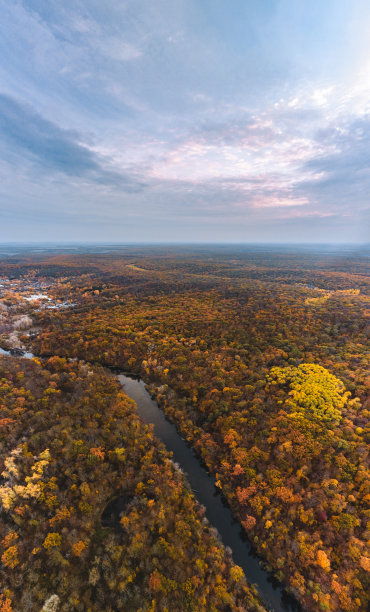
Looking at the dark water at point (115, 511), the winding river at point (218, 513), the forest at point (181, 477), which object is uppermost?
the forest at point (181, 477)

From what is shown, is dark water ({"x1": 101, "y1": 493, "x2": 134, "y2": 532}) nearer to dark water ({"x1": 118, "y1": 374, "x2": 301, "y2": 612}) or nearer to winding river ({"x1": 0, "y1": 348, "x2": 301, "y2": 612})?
winding river ({"x1": 0, "y1": 348, "x2": 301, "y2": 612})

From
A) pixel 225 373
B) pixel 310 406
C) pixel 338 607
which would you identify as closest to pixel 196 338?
pixel 225 373

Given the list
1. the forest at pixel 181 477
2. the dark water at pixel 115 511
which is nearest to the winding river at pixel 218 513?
the forest at pixel 181 477

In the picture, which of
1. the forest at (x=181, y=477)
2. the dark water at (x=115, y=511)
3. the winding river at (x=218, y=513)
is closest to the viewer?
the forest at (x=181, y=477)

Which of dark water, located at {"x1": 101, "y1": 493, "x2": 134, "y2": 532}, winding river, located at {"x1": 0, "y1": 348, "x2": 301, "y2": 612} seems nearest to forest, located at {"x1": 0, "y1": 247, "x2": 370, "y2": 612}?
dark water, located at {"x1": 101, "y1": 493, "x2": 134, "y2": 532}

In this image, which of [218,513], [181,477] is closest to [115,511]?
[181,477]

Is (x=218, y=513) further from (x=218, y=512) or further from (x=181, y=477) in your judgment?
(x=181, y=477)

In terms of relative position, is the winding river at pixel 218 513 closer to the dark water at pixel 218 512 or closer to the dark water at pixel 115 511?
the dark water at pixel 218 512
